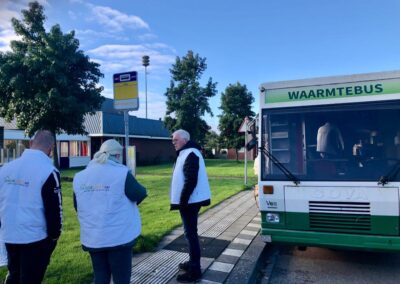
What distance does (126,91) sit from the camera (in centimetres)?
638

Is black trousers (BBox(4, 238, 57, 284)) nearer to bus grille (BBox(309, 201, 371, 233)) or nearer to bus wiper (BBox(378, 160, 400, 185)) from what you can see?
bus grille (BBox(309, 201, 371, 233))

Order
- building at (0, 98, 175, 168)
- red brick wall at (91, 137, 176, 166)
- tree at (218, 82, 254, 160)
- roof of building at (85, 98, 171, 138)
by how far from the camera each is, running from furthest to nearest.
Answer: tree at (218, 82, 254, 160) → red brick wall at (91, 137, 176, 166) → roof of building at (85, 98, 171, 138) → building at (0, 98, 175, 168)

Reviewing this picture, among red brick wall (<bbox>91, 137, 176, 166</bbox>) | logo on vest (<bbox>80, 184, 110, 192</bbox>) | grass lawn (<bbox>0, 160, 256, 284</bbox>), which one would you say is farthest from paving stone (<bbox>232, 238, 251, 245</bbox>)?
red brick wall (<bbox>91, 137, 176, 166</bbox>)

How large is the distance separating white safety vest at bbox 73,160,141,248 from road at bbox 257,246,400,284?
297cm

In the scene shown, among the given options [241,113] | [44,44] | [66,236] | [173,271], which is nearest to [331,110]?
[173,271]

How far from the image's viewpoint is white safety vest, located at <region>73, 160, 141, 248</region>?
3.12 metres

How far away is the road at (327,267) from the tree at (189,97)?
3149 cm

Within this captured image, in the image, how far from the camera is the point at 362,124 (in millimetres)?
5203

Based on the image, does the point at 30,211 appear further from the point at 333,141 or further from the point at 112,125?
the point at 112,125

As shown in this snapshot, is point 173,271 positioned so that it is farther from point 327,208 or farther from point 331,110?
point 331,110

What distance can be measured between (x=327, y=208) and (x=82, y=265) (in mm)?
3647

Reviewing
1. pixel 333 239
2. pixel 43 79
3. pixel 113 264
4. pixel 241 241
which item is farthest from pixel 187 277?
pixel 43 79

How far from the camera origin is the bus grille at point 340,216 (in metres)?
4.90

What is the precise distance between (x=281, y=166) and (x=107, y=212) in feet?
10.3
